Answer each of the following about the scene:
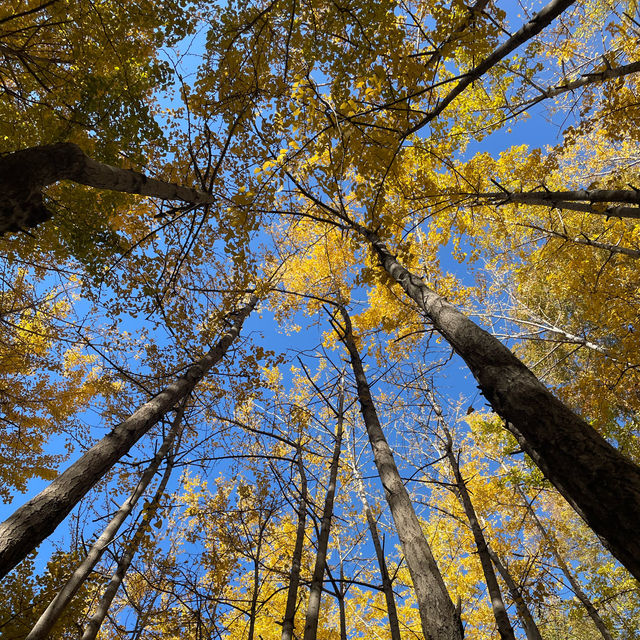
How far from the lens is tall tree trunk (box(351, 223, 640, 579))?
1190 mm

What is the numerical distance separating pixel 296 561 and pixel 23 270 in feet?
24.9

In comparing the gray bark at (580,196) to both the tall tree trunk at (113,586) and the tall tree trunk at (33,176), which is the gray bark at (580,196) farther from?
the tall tree trunk at (113,586)

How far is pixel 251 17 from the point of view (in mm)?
3244

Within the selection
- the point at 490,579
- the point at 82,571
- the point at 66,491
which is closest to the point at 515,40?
the point at 66,491

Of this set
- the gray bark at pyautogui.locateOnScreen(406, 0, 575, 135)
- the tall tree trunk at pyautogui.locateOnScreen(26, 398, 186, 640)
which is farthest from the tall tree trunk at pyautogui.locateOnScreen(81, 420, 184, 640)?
the gray bark at pyautogui.locateOnScreen(406, 0, 575, 135)

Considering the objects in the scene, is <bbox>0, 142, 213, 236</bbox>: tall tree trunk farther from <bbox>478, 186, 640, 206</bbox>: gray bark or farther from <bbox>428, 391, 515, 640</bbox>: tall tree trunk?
<bbox>428, 391, 515, 640</bbox>: tall tree trunk

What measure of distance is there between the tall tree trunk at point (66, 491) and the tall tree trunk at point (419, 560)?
2.56 m

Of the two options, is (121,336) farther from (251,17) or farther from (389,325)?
(251,17)

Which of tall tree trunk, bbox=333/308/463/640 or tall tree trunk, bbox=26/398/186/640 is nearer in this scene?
tall tree trunk, bbox=333/308/463/640

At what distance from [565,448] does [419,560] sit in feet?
5.29

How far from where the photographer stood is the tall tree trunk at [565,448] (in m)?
1.19

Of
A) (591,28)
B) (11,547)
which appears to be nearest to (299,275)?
(11,547)

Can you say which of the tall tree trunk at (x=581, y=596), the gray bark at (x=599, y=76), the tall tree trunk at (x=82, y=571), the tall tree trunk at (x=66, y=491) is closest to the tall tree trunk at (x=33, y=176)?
the tall tree trunk at (x=66, y=491)

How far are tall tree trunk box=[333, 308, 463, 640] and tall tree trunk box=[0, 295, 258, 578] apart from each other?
2560mm
